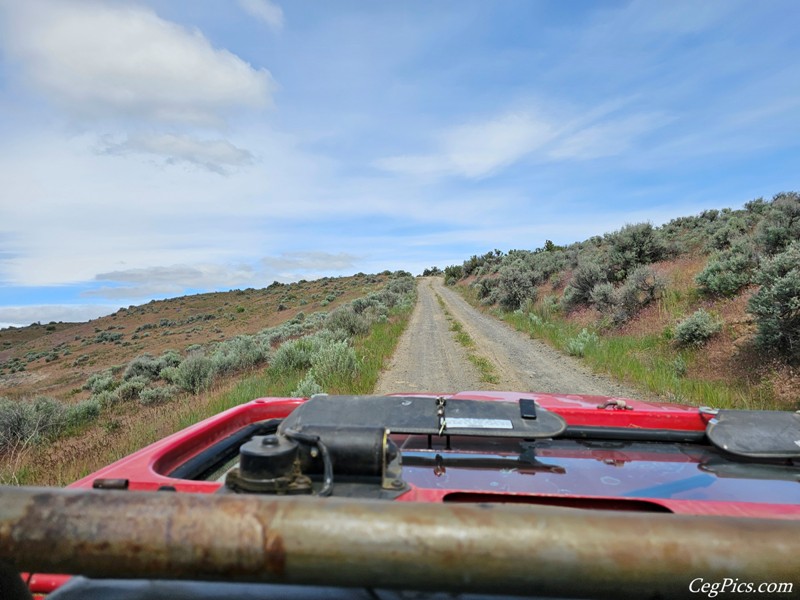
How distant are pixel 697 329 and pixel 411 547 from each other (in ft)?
38.4

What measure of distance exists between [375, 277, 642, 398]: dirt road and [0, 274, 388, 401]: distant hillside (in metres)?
14.7

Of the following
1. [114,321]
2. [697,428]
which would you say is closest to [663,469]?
[697,428]

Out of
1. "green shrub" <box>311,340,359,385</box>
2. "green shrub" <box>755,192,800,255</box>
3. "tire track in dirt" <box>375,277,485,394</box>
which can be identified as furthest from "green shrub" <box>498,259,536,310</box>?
"green shrub" <box>311,340,359,385</box>

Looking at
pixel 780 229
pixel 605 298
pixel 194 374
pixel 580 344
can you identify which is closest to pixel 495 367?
pixel 580 344

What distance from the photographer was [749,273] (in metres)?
12.0

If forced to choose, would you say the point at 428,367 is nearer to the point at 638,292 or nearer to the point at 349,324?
the point at 349,324

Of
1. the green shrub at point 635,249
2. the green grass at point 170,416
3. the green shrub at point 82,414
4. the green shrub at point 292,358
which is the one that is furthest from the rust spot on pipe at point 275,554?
the green shrub at point 635,249

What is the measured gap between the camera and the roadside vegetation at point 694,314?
323 inches

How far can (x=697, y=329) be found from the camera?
10.4 metres

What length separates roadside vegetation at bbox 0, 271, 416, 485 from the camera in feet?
21.7

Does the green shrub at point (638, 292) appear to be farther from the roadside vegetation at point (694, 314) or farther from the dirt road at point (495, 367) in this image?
the dirt road at point (495, 367)

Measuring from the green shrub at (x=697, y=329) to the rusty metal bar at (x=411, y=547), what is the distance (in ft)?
36.9

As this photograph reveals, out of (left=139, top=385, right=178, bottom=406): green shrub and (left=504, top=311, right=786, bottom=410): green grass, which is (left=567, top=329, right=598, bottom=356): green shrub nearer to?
(left=504, top=311, right=786, bottom=410): green grass

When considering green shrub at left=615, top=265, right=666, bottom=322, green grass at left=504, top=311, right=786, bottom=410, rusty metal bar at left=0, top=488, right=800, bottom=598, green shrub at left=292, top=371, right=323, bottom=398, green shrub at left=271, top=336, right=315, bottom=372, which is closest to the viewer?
rusty metal bar at left=0, top=488, right=800, bottom=598
